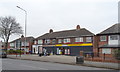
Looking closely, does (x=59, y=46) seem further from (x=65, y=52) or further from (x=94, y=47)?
(x=94, y=47)

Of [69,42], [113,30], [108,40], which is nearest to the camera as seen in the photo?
[113,30]

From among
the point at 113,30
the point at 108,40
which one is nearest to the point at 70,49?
the point at 108,40

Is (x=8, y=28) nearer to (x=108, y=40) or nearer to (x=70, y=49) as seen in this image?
(x=70, y=49)

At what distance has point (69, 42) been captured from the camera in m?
54.5

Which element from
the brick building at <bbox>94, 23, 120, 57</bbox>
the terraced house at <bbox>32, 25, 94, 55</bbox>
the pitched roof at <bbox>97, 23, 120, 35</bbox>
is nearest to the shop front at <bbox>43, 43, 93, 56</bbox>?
the terraced house at <bbox>32, 25, 94, 55</bbox>

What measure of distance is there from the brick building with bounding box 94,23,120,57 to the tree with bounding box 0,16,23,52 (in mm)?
29763

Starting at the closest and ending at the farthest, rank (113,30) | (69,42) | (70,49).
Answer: (113,30), (70,49), (69,42)

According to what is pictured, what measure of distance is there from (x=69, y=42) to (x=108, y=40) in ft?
47.2

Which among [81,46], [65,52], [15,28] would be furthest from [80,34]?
[15,28]

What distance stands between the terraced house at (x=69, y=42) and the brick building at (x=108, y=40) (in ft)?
10.2

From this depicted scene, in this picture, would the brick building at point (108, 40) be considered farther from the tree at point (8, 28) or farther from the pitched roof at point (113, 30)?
the tree at point (8, 28)

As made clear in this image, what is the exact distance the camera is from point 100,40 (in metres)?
44.4

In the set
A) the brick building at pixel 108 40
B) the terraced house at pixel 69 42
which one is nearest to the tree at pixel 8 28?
the terraced house at pixel 69 42

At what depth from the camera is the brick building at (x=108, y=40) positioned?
133ft
